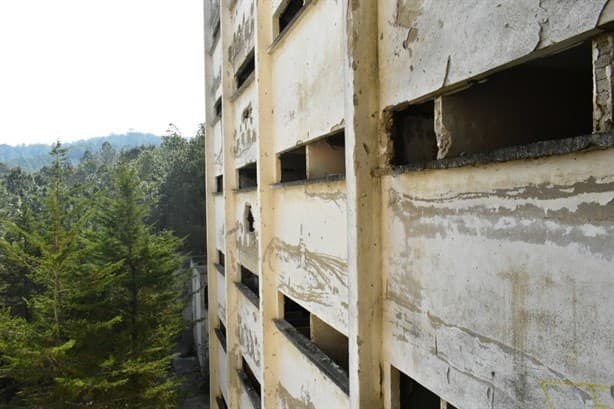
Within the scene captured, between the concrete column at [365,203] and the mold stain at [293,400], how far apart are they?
1945 mm

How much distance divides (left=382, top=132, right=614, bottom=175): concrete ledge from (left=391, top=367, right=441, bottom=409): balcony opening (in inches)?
68.9

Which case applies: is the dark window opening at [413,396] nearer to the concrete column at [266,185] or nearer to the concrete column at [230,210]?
the concrete column at [266,185]

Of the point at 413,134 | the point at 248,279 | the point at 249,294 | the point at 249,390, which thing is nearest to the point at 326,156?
the point at 413,134

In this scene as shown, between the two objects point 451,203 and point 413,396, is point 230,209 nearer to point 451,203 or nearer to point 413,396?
point 413,396

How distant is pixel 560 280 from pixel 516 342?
466 millimetres

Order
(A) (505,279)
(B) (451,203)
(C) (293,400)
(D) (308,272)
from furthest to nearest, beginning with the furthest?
(C) (293,400), (D) (308,272), (B) (451,203), (A) (505,279)

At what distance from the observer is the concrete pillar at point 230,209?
32.4ft

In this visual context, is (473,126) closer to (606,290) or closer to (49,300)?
(606,290)

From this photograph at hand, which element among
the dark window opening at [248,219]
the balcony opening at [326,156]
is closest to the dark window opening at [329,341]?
the balcony opening at [326,156]

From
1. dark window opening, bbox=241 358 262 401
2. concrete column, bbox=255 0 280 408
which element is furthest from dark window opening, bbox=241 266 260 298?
concrete column, bbox=255 0 280 408

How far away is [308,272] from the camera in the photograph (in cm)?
527

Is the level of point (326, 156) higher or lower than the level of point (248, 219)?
higher

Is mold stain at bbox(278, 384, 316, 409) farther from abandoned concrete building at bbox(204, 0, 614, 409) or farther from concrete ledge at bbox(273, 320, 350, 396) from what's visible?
concrete ledge at bbox(273, 320, 350, 396)

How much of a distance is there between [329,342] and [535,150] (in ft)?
13.0
